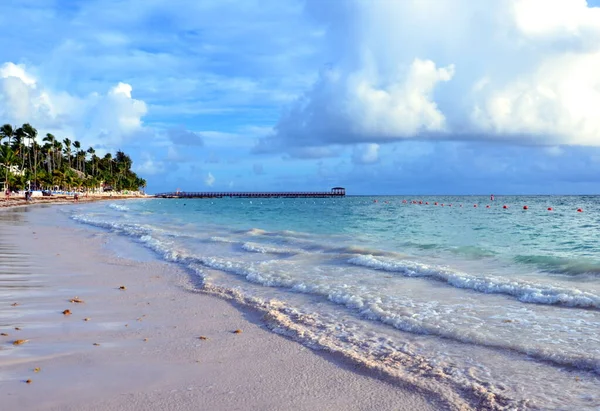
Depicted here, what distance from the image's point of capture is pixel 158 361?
5777 millimetres

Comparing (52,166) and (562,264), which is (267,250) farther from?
(52,166)

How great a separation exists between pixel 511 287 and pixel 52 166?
13503cm

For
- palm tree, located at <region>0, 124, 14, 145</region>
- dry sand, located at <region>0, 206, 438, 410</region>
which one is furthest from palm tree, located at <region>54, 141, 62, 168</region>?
dry sand, located at <region>0, 206, 438, 410</region>

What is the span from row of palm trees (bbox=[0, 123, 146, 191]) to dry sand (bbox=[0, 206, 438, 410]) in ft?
272

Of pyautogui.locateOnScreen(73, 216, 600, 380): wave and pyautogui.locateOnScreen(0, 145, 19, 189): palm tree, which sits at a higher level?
pyautogui.locateOnScreen(0, 145, 19, 189): palm tree

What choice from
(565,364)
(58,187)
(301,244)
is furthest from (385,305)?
(58,187)

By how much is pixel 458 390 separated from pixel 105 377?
147 inches

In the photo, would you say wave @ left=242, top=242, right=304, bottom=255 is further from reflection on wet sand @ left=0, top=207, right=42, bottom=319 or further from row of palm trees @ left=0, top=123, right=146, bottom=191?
row of palm trees @ left=0, top=123, right=146, bottom=191

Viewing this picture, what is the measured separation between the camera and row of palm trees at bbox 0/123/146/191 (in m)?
89.1

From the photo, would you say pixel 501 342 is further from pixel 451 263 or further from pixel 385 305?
pixel 451 263

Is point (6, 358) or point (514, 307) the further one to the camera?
point (514, 307)

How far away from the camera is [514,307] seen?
8883mm

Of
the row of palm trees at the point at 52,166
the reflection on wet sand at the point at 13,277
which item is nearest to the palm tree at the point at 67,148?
the row of palm trees at the point at 52,166

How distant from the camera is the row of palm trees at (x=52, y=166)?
3506 inches
